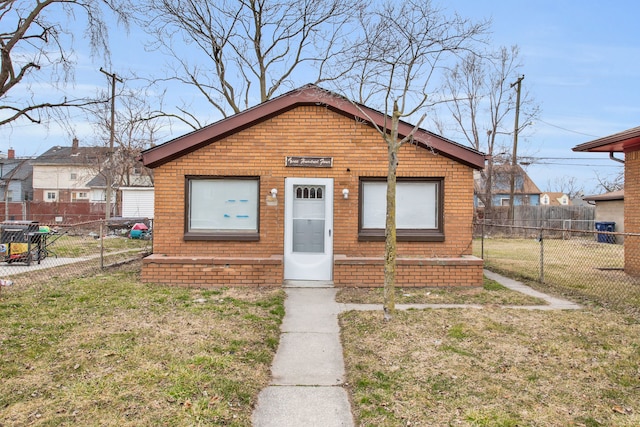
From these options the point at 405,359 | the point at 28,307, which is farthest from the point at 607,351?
the point at 28,307

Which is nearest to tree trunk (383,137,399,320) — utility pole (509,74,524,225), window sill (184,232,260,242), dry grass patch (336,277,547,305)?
dry grass patch (336,277,547,305)

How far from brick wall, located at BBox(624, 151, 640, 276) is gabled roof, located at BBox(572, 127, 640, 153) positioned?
0.80ft

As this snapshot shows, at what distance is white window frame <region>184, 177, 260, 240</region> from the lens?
32.3 feet

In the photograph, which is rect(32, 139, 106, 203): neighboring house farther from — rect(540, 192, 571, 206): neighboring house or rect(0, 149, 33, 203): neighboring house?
rect(540, 192, 571, 206): neighboring house

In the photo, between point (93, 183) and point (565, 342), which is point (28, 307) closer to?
point (565, 342)

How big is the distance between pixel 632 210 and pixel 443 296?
634 centimetres

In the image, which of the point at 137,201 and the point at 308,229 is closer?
the point at 308,229

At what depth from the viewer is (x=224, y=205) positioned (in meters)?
9.88

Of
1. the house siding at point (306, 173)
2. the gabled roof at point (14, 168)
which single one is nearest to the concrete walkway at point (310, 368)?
the house siding at point (306, 173)

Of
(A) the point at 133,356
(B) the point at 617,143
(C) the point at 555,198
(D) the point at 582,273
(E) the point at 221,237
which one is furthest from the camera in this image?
(C) the point at 555,198

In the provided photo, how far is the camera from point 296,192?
9.84 meters

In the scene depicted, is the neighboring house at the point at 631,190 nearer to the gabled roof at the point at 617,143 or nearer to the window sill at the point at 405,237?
the gabled roof at the point at 617,143

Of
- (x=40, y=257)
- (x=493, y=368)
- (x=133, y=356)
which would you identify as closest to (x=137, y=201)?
(x=40, y=257)

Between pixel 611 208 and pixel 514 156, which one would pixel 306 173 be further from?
pixel 611 208
